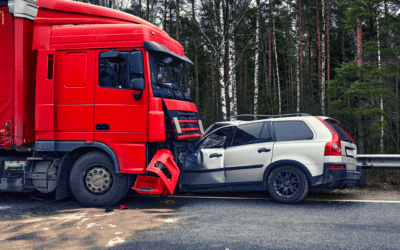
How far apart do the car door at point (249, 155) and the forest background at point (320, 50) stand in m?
7.57

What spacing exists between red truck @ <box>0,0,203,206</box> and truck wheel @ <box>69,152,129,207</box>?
0.06 feet

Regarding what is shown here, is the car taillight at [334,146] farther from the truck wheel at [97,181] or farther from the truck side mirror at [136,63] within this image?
the truck wheel at [97,181]

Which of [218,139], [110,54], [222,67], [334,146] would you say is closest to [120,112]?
[110,54]

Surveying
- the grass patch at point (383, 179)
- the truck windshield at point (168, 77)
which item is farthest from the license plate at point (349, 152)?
the truck windshield at point (168, 77)

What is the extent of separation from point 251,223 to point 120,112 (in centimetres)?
307

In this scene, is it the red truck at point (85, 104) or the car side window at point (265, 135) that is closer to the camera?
the red truck at point (85, 104)

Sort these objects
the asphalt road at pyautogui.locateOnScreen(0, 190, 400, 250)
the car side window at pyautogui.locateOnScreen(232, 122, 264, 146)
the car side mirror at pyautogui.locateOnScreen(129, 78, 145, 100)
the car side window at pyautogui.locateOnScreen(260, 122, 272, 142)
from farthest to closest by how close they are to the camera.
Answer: the car side window at pyautogui.locateOnScreen(232, 122, 264, 146) → the car side window at pyautogui.locateOnScreen(260, 122, 272, 142) → the car side mirror at pyautogui.locateOnScreen(129, 78, 145, 100) → the asphalt road at pyautogui.locateOnScreen(0, 190, 400, 250)

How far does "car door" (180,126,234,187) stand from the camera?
7.38 m

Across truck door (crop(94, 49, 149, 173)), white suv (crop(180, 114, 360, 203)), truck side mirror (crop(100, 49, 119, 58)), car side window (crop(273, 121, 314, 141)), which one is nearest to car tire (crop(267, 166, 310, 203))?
white suv (crop(180, 114, 360, 203))

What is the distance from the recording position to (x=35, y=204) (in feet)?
24.1

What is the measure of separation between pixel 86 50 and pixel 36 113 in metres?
1.54

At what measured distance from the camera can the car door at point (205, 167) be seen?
738 centimetres

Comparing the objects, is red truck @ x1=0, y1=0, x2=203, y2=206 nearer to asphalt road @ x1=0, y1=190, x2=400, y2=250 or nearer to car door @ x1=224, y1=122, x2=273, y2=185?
asphalt road @ x1=0, y1=190, x2=400, y2=250

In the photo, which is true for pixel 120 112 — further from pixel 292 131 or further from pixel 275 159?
pixel 292 131
